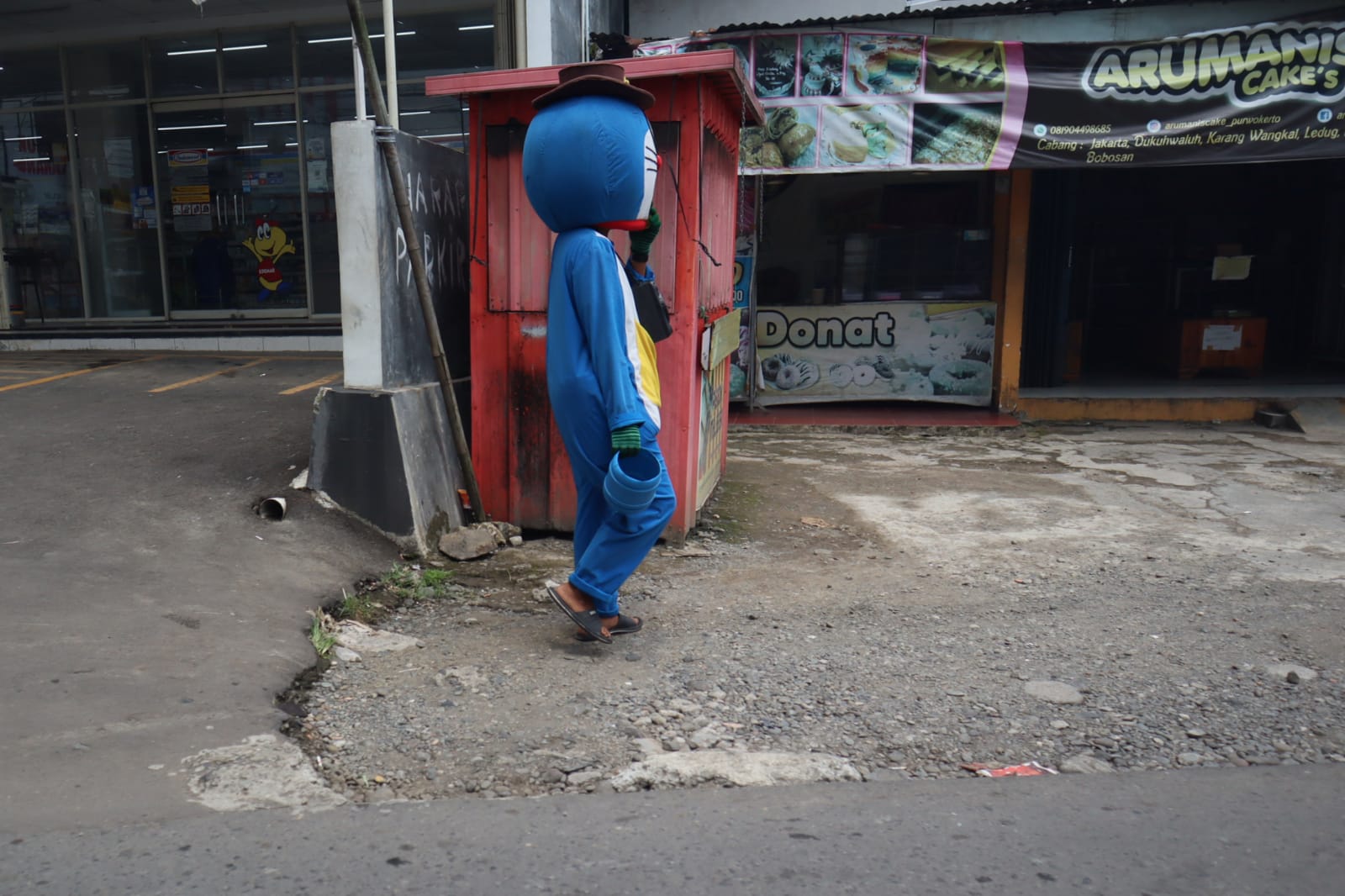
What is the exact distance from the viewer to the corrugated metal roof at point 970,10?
8766 mm

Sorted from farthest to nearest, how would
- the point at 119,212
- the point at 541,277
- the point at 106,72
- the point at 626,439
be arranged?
the point at 119,212 → the point at 106,72 → the point at 541,277 → the point at 626,439

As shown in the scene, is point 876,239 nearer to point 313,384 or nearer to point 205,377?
point 313,384

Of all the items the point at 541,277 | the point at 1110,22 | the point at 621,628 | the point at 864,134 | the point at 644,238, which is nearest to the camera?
the point at 621,628

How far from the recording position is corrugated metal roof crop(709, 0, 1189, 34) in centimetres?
877

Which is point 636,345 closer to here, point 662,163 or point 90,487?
point 662,163

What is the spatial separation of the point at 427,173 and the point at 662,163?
1.35 meters

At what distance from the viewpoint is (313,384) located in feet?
26.4

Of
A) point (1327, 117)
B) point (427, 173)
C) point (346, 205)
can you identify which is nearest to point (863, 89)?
point (1327, 117)

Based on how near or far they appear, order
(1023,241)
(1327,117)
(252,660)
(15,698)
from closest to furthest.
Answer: (15,698), (252,660), (1327,117), (1023,241)

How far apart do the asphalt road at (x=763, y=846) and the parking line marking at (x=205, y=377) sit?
590 centimetres

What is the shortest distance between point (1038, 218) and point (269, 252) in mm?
9076

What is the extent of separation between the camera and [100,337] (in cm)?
1151

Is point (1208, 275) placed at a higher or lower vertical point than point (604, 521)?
higher

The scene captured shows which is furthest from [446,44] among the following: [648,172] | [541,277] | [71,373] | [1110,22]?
[648,172]
